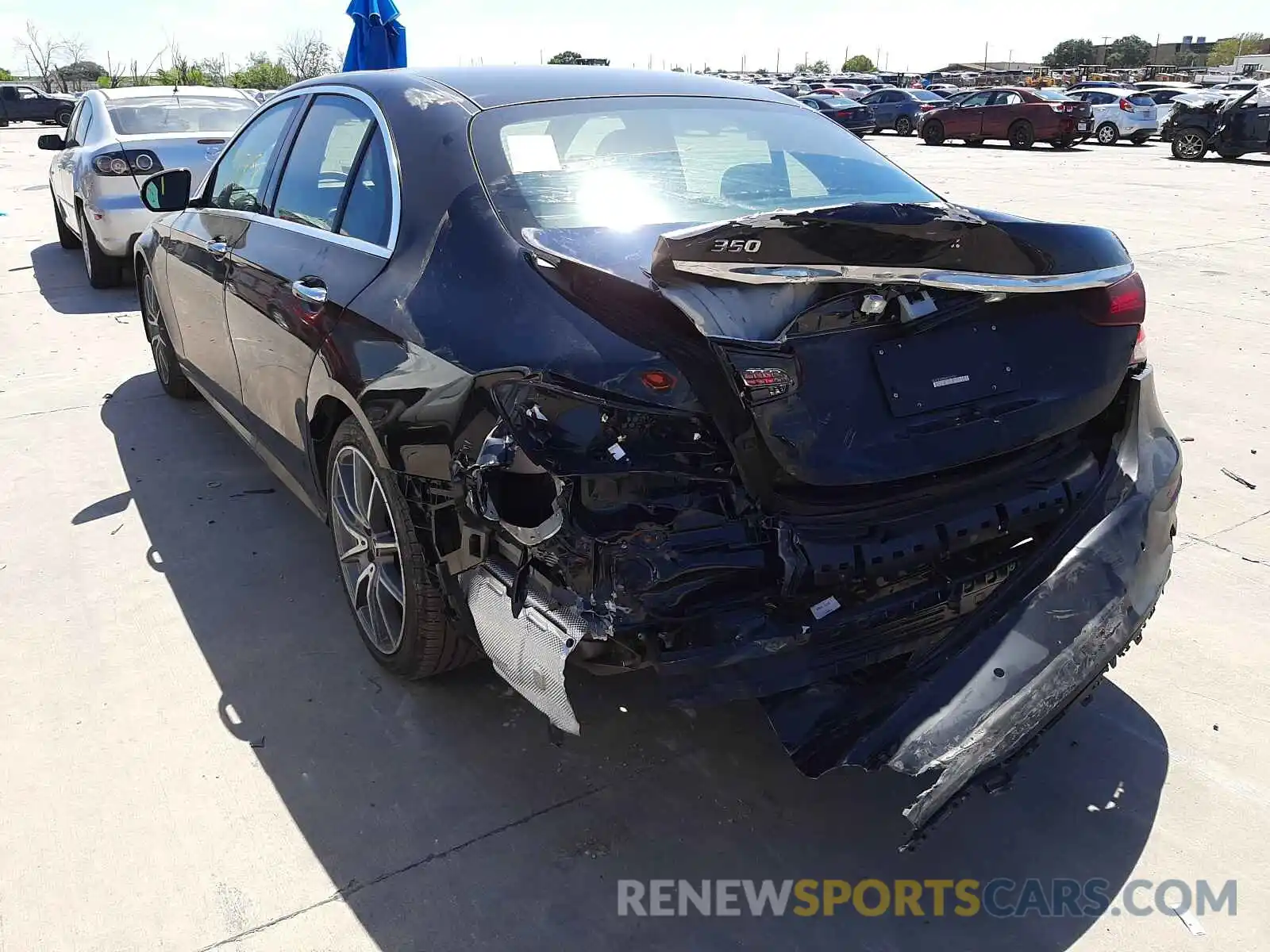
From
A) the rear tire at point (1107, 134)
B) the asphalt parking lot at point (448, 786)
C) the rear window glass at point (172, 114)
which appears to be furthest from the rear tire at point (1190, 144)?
the asphalt parking lot at point (448, 786)

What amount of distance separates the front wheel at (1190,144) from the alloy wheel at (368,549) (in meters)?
23.3

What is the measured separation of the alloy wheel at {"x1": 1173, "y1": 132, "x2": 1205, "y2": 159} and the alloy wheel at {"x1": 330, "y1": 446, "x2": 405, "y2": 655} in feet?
76.8

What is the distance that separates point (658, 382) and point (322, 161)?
1918mm

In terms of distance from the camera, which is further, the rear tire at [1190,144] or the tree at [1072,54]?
the tree at [1072,54]

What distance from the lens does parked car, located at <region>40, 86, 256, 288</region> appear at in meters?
7.94

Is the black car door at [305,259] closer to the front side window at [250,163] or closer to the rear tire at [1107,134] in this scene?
the front side window at [250,163]

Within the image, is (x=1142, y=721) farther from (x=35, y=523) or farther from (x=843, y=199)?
(x=35, y=523)

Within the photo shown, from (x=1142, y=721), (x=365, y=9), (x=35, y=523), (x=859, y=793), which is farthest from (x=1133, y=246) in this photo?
(x=35, y=523)

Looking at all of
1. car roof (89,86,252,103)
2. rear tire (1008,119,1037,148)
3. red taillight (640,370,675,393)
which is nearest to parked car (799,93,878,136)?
rear tire (1008,119,1037,148)

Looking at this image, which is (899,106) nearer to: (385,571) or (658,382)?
(385,571)

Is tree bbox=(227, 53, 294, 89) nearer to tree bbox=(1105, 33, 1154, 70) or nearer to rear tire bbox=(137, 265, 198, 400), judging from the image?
rear tire bbox=(137, 265, 198, 400)

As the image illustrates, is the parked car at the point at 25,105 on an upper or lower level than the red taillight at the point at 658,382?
lower

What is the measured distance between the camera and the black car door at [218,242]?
3838 millimetres

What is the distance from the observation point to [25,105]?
3466 cm
